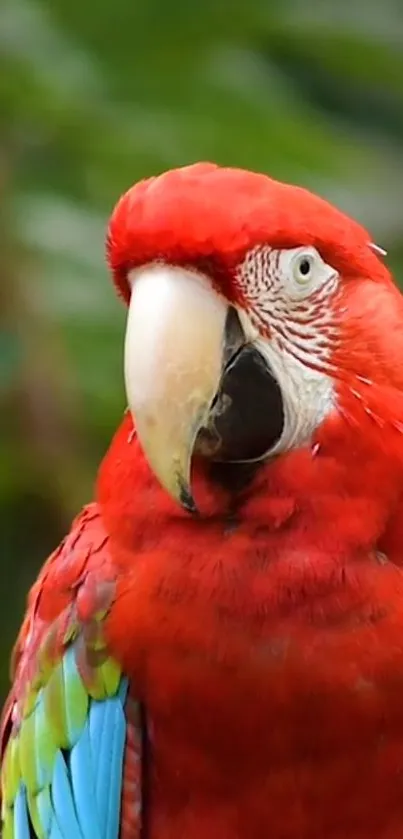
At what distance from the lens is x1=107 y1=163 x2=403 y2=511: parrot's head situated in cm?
81

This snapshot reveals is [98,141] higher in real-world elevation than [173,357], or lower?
higher

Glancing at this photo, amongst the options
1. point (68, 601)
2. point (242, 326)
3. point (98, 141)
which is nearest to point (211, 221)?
point (242, 326)

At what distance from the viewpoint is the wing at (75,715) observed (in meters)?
0.95

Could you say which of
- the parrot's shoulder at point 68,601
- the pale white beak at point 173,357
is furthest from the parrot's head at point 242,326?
the parrot's shoulder at point 68,601

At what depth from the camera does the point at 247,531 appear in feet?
2.88

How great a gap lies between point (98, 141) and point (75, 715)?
1.78 feet

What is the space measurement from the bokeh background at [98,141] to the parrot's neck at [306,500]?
1.42 ft

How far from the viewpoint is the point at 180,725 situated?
92 centimetres

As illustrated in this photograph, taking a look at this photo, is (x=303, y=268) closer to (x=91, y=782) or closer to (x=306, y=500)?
(x=306, y=500)

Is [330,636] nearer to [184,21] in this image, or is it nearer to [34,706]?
[34,706]

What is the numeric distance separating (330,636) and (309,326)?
0.19 meters

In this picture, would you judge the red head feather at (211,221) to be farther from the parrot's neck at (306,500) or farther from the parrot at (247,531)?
the parrot's neck at (306,500)

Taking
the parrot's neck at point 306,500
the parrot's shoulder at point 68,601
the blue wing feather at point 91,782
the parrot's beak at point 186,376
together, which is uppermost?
the parrot's beak at point 186,376

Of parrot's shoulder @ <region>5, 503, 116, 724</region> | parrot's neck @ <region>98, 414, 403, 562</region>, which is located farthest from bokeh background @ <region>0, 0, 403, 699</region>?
parrot's neck @ <region>98, 414, 403, 562</region>
